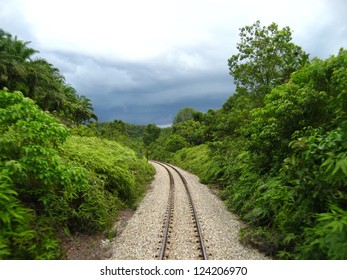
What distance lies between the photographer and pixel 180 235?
24.6 ft

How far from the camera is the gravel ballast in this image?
6234 mm

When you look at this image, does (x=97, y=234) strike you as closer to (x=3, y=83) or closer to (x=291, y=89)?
(x=291, y=89)

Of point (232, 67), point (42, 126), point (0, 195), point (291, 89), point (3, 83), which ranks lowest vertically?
point (0, 195)

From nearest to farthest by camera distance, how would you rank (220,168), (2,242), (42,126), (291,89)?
1. (2,242)
2. (42,126)
3. (291,89)
4. (220,168)

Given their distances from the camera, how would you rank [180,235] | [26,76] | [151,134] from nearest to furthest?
1. [180,235]
2. [26,76]
3. [151,134]

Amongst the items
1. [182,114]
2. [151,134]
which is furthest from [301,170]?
[182,114]

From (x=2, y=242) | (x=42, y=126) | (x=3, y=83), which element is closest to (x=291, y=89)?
(x=42, y=126)

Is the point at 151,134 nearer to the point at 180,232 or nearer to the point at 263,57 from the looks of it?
the point at 263,57

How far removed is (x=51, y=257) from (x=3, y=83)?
55.7 feet


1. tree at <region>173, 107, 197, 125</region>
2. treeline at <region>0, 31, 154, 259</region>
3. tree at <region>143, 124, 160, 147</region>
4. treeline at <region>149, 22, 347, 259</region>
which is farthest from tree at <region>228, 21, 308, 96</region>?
tree at <region>173, 107, 197, 125</region>

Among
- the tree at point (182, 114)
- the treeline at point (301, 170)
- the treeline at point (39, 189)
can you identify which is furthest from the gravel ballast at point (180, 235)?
the tree at point (182, 114)

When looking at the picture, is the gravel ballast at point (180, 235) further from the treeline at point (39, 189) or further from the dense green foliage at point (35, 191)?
the dense green foliage at point (35, 191)

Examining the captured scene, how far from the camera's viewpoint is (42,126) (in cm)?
547

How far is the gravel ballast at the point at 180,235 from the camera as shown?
20.5 feet
